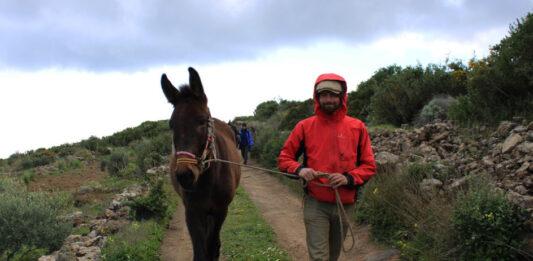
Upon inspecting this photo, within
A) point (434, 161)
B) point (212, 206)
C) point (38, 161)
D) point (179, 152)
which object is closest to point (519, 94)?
point (434, 161)

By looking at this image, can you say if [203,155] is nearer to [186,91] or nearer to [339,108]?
[186,91]

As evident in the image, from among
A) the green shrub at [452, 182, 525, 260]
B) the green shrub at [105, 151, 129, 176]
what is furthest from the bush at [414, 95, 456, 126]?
the green shrub at [105, 151, 129, 176]

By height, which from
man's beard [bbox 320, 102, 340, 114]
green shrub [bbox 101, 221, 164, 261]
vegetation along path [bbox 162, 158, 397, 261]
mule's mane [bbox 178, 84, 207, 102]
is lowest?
vegetation along path [bbox 162, 158, 397, 261]

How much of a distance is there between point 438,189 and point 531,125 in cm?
179

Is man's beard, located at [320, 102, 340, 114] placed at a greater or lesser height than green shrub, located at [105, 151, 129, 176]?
greater

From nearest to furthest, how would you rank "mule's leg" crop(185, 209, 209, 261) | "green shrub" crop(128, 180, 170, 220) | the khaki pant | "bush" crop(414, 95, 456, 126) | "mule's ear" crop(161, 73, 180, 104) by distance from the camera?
the khaki pant < "mule's ear" crop(161, 73, 180, 104) < "mule's leg" crop(185, 209, 209, 261) < "green shrub" crop(128, 180, 170, 220) < "bush" crop(414, 95, 456, 126)

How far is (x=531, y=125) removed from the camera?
489 centimetres

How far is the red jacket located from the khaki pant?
0.09 m

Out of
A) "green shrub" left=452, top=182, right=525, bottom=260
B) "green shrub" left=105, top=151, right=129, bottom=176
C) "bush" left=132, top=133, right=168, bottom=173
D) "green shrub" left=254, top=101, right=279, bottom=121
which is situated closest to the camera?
"green shrub" left=452, top=182, right=525, bottom=260

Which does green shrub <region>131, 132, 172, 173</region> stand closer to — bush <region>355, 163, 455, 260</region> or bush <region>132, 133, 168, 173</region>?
bush <region>132, 133, 168, 173</region>

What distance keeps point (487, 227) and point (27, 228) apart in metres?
7.05

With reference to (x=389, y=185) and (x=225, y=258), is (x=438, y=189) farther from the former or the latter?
(x=225, y=258)

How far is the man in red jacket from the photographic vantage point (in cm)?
281

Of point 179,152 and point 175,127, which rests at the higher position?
point 175,127
